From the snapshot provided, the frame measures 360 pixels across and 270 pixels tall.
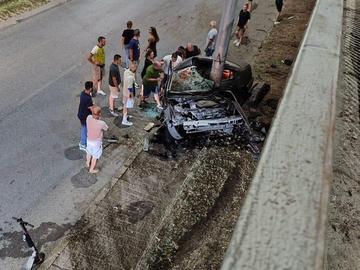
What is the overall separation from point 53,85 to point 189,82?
Result: 4287 mm

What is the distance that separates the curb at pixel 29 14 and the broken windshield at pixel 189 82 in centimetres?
879

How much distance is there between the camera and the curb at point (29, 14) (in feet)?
54.1

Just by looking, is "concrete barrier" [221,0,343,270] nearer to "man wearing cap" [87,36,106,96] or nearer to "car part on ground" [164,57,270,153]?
"car part on ground" [164,57,270,153]

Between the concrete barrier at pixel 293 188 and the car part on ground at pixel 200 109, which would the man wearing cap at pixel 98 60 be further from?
the concrete barrier at pixel 293 188

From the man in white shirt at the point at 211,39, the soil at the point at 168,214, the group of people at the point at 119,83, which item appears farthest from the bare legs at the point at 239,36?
the soil at the point at 168,214

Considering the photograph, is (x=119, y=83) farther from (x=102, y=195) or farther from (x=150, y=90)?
(x=102, y=195)

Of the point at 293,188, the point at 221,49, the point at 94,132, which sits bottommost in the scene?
the point at 94,132

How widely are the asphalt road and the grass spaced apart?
0.77 m

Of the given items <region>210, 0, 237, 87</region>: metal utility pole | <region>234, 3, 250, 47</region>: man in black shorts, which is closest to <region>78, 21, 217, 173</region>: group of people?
<region>210, 0, 237, 87</region>: metal utility pole

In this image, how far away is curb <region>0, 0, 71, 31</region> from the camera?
16.5 m

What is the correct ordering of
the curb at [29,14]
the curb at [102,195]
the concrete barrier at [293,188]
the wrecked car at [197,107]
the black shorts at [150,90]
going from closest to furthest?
the concrete barrier at [293,188] → the curb at [102,195] → the wrecked car at [197,107] → the black shorts at [150,90] → the curb at [29,14]

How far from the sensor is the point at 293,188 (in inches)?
114

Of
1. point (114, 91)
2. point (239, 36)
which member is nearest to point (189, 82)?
point (114, 91)

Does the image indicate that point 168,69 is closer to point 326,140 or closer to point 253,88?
point 253,88
